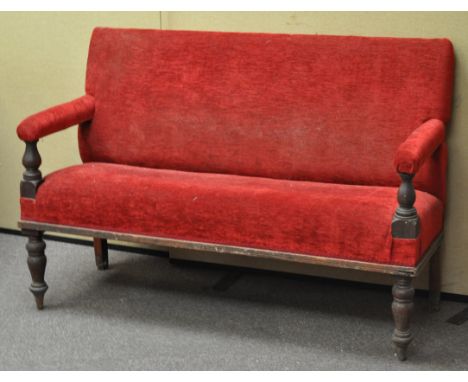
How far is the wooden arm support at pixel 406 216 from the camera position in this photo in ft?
10.3

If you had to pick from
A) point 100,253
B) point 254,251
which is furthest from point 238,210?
point 100,253

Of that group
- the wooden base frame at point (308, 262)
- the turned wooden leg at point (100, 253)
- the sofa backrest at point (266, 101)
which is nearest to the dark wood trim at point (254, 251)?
the wooden base frame at point (308, 262)

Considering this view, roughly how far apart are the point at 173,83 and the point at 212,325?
1022 millimetres

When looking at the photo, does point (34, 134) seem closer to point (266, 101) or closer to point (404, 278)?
point (266, 101)

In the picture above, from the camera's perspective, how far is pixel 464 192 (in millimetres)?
3697

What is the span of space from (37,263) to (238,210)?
0.90 m

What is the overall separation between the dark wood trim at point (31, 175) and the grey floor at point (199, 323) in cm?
49

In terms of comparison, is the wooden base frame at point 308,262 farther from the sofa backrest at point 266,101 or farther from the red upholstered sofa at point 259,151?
the sofa backrest at point 266,101

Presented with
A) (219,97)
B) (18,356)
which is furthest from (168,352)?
(219,97)

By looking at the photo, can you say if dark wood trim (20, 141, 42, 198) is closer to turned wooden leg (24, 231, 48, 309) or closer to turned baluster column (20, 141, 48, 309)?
turned baluster column (20, 141, 48, 309)

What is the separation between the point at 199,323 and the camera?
142 inches

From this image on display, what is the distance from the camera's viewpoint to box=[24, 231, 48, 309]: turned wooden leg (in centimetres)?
370

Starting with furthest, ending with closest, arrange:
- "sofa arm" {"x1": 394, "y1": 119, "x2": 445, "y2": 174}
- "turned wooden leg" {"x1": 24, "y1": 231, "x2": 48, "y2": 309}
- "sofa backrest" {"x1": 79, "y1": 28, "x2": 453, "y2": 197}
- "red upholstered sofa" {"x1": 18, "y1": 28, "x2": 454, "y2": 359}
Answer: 1. "turned wooden leg" {"x1": 24, "y1": 231, "x2": 48, "y2": 309}
2. "sofa backrest" {"x1": 79, "y1": 28, "x2": 453, "y2": 197}
3. "red upholstered sofa" {"x1": 18, "y1": 28, "x2": 454, "y2": 359}
4. "sofa arm" {"x1": 394, "y1": 119, "x2": 445, "y2": 174}

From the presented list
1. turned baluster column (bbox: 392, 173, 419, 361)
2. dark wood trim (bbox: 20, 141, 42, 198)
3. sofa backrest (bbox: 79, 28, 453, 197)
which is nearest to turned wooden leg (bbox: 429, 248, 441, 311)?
sofa backrest (bbox: 79, 28, 453, 197)
